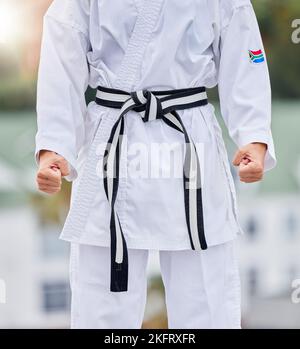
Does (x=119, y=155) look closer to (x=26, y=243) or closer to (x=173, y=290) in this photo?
(x=173, y=290)

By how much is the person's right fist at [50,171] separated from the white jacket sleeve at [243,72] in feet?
0.97

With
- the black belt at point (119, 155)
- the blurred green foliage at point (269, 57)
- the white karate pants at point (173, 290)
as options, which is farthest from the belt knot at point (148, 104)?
the blurred green foliage at point (269, 57)

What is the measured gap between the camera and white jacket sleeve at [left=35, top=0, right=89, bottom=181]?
1.37 metres

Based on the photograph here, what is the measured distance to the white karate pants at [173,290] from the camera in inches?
53.9

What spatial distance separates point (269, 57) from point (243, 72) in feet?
12.4

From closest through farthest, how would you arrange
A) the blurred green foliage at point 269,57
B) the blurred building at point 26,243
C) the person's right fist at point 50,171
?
1. the person's right fist at point 50,171
2. the blurred green foliage at point 269,57
3. the blurred building at point 26,243

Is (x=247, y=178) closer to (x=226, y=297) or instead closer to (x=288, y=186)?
(x=226, y=297)

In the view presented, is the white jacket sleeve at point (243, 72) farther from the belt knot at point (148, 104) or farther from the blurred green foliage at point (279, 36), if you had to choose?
the blurred green foliage at point (279, 36)

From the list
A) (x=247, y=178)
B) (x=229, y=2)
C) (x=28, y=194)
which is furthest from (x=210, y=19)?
(x=28, y=194)

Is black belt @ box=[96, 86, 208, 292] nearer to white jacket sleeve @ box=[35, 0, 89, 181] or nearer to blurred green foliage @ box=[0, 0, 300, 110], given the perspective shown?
white jacket sleeve @ box=[35, 0, 89, 181]

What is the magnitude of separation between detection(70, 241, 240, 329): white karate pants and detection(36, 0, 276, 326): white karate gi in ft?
0.11

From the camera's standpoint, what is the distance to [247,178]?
1.35 m

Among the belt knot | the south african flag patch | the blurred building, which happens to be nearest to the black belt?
the belt knot
